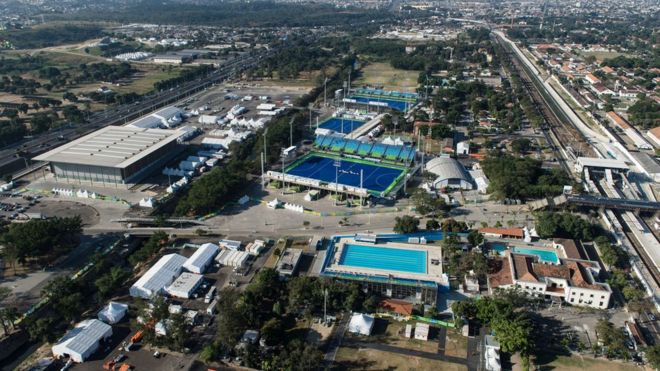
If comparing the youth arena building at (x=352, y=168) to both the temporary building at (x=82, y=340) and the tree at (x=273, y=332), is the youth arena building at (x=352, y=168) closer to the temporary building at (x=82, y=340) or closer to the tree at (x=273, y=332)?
the tree at (x=273, y=332)

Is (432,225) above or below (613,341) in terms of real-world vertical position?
below

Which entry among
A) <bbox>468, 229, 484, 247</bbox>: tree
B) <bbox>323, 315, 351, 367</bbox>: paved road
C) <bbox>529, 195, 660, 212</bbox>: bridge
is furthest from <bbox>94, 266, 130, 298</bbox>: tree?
<bbox>529, 195, 660, 212</bbox>: bridge

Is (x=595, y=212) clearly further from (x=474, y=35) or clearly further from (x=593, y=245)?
(x=474, y=35)

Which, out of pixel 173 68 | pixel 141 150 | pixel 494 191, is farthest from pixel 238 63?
pixel 494 191

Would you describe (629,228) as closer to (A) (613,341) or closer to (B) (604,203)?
(B) (604,203)

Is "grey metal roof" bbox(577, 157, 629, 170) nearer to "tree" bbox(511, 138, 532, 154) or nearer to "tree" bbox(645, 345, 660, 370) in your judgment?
"tree" bbox(511, 138, 532, 154)

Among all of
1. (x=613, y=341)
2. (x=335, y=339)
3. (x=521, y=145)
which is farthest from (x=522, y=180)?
(x=335, y=339)
